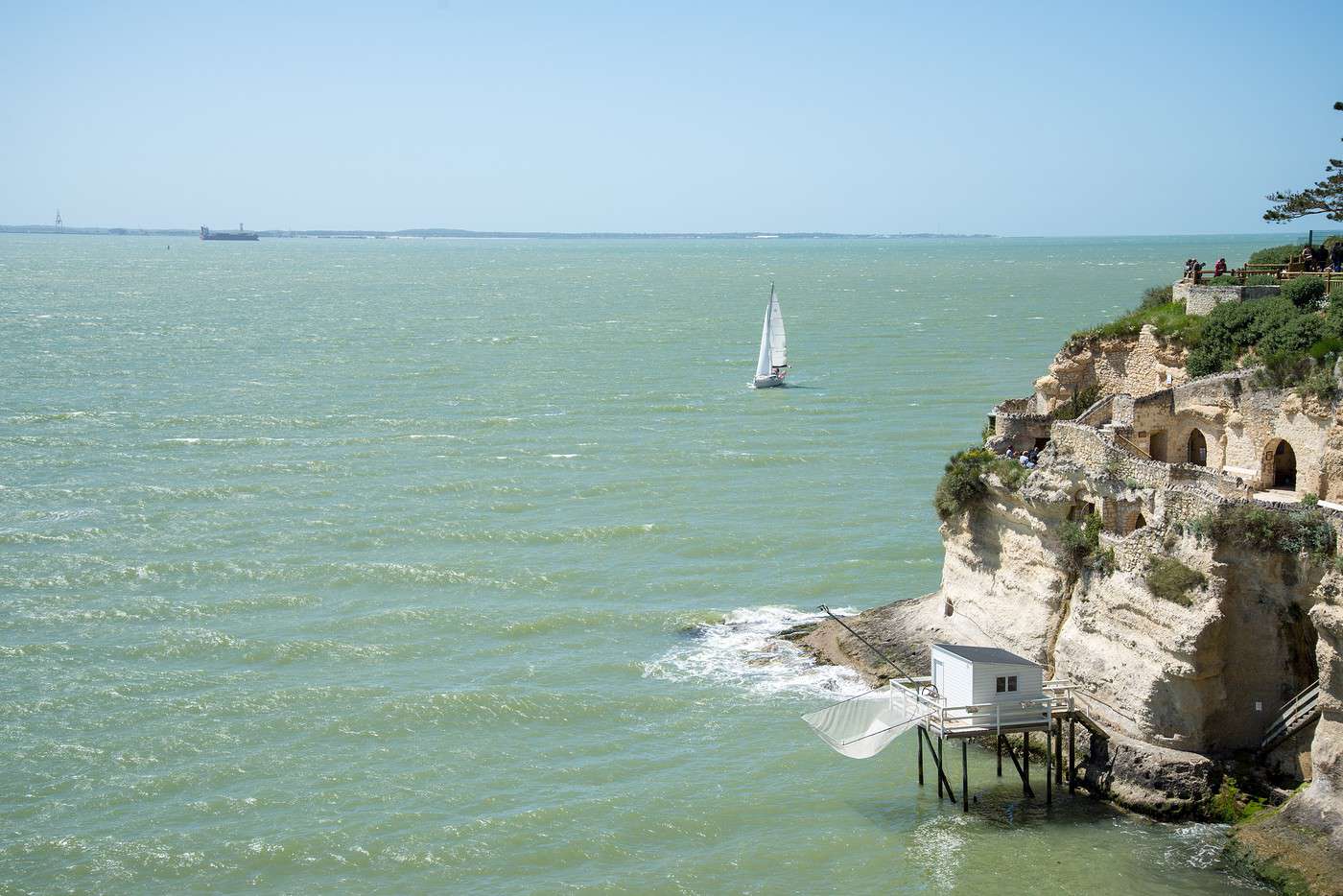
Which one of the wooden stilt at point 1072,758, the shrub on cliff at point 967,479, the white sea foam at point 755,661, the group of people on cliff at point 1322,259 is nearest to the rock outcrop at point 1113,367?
the group of people on cliff at point 1322,259

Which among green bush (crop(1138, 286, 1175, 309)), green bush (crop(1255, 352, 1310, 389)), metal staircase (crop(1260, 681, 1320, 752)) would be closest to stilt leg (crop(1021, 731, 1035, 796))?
metal staircase (crop(1260, 681, 1320, 752))

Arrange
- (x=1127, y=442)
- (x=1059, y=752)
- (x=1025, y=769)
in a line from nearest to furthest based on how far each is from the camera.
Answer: (x=1025, y=769)
(x=1059, y=752)
(x=1127, y=442)

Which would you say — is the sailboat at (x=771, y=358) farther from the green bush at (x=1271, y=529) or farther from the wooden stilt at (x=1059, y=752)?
the green bush at (x=1271, y=529)

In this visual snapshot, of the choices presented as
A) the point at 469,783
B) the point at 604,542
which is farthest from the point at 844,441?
the point at 469,783

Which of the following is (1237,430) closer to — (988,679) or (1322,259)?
(988,679)

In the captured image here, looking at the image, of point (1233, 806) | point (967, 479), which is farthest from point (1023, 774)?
point (967, 479)

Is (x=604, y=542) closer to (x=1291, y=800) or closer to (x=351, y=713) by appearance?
(x=351, y=713)
